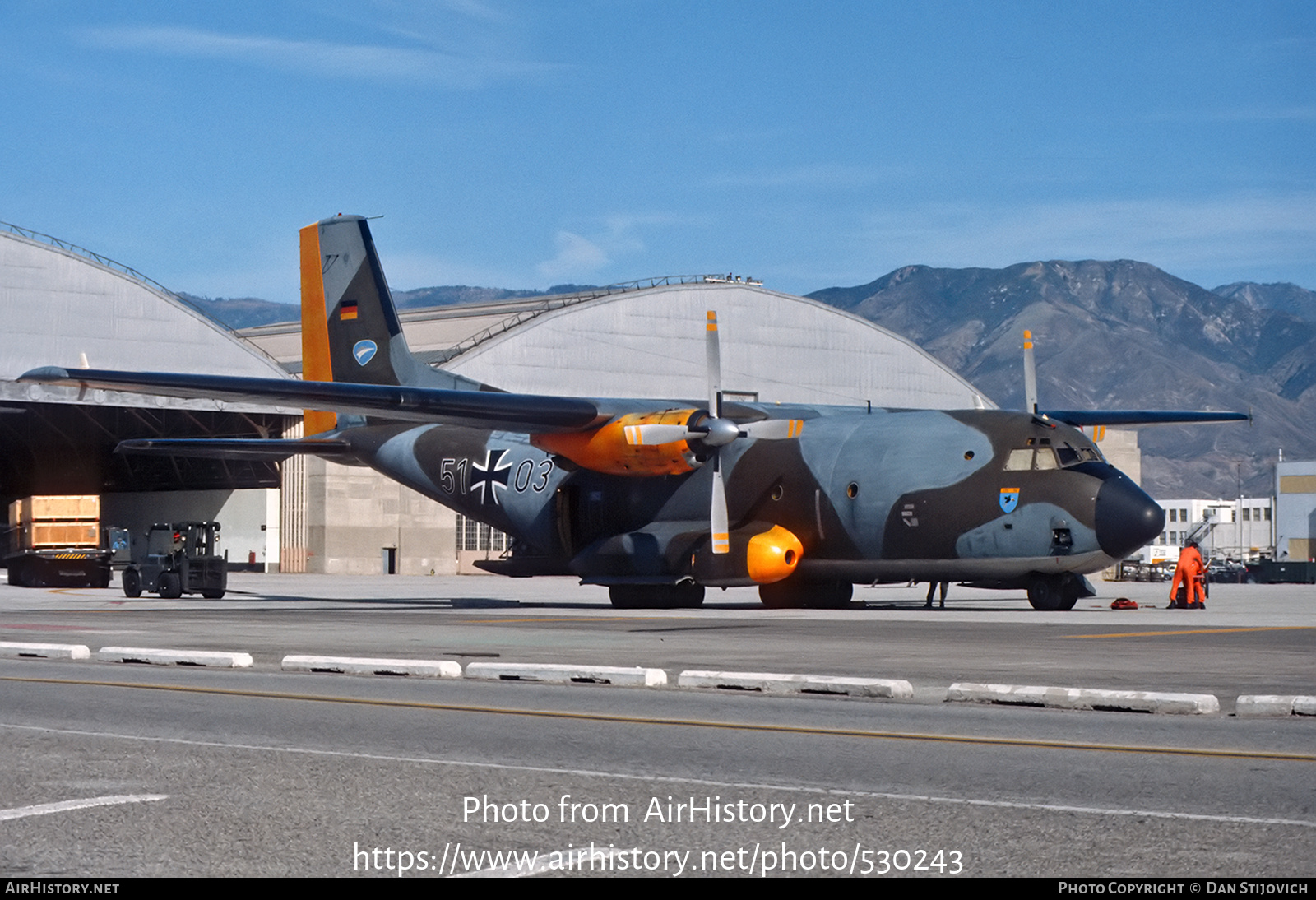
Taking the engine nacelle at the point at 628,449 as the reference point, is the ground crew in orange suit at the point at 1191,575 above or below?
below

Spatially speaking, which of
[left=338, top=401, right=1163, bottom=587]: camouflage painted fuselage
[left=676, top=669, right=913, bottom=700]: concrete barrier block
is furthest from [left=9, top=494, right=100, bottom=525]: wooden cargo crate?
[left=676, top=669, right=913, bottom=700]: concrete barrier block

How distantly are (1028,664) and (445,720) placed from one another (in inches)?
299

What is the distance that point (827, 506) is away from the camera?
31531 mm

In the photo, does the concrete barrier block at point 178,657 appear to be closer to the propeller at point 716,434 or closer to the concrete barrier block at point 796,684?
the concrete barrier block at point 796,684

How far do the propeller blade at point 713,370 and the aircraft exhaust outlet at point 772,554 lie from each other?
2836 mm

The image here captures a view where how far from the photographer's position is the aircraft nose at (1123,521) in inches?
1116

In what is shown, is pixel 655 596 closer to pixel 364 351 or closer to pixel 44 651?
pixel 364 351

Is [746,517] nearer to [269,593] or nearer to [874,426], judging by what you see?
[874,426]

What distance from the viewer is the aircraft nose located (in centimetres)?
2834

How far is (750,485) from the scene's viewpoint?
32.6m

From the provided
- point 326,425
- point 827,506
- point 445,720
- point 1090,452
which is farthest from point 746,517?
point 445,720

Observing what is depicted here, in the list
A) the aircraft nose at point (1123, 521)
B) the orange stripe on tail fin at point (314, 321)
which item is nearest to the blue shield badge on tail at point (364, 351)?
the orange stripe on tail fin at point (314, 321)

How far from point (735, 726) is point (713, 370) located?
69.4 feet

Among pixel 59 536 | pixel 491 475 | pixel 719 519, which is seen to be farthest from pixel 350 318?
pixel 59 536
